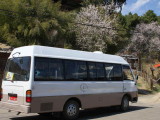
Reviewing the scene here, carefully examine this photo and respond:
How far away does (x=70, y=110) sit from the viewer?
34.5ft

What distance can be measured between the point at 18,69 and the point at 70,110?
250 centimetres

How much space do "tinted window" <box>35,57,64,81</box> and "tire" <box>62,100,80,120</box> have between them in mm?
1067

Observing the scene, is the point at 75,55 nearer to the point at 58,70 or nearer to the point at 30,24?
the point at 58,70

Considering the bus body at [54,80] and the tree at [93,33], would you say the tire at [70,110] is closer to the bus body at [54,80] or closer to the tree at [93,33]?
the bus body at [54,80]

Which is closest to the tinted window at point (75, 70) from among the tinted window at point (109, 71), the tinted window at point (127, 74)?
the tinted window at point (109, 71)

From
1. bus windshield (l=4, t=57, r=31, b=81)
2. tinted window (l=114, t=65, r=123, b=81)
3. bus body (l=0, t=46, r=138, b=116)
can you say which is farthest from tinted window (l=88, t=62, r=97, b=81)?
bus windshield (l=4, t=57, r=31, b=81)

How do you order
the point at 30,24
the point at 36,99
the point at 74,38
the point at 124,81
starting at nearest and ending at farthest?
1. the point at 36,99
2. the point at 124,81
3. the point at 30,24
4. the point at 74,38

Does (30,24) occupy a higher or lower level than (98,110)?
higher

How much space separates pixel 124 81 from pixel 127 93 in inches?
26.3

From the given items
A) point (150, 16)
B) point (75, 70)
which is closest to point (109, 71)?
point (75, 70)

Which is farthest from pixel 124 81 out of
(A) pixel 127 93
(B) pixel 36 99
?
(B) pixel 36 99

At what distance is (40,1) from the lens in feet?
68.8

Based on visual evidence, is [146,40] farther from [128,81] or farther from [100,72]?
[100,72]

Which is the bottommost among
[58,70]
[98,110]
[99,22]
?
[98,110]
